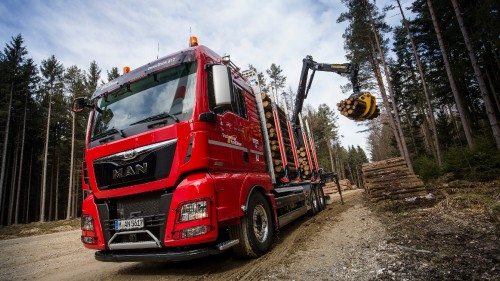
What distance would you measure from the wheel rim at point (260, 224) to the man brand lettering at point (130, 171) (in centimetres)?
176

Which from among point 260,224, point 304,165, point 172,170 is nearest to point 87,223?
point 172,170

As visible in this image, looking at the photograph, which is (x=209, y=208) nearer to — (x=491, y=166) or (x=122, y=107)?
(x=122, y=107)

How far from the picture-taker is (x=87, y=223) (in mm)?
3871

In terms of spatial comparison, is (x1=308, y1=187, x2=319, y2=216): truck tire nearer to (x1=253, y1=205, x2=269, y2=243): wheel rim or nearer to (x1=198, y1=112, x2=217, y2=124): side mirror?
(x1=253, y1=205, x2=269, y2=243): wheel rim

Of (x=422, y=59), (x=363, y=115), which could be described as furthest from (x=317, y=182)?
(x=422, y=59)

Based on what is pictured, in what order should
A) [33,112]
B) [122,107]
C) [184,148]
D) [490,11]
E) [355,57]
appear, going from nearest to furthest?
1. [184,148]
2. [122,107]
3. [490,11]
4. [355,57]
5. [33,112]

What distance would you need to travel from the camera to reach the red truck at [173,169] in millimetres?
3146

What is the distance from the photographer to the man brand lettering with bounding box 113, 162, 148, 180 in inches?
135

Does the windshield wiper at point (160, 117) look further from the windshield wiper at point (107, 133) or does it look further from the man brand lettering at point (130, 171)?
the man brand lettering at point (130, 171)

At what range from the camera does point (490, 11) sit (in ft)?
41.9

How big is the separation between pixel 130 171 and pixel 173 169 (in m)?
0.69

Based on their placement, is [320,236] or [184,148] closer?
[184,148]

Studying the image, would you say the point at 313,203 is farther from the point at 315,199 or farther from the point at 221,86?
the point at 221,86

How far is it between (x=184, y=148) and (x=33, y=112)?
105ft
